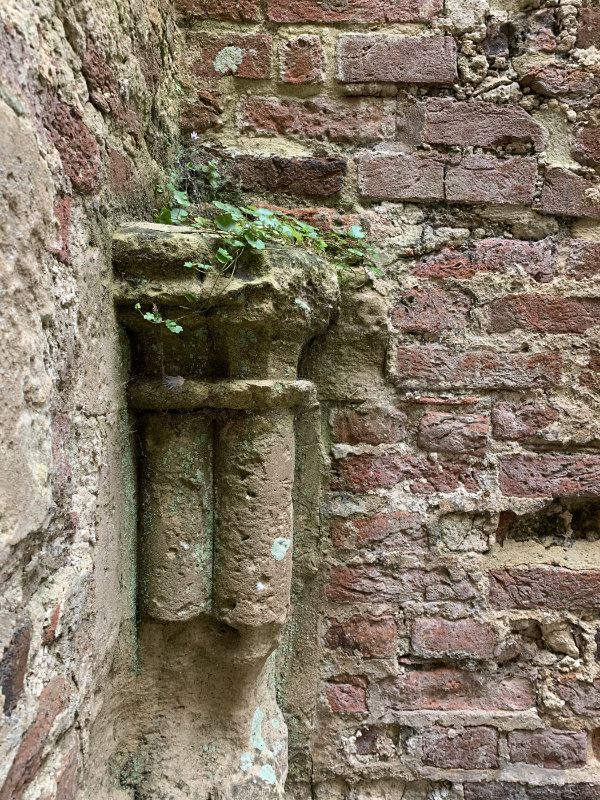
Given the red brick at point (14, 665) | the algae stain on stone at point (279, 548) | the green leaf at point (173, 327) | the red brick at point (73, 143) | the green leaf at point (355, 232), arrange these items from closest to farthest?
the red brick at point (14, 665)
the red brick at point (73, 143)
the green leaf at point (173, 327)
the algae stain on stone at point (279, 548)
the green leaf at point (355, 232)

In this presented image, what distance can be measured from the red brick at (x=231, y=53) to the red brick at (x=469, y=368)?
0.74 metres

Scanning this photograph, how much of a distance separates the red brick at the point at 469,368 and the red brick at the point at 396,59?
632 millimetres

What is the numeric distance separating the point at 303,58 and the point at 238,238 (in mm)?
591

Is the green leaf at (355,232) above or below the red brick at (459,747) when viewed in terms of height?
above

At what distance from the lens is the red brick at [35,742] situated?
68cm

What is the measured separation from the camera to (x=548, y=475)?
4.37 ft

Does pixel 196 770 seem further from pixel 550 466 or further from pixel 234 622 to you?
pixel 550 466

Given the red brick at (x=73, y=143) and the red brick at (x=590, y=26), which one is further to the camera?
the red brick at (x=590, y=26)

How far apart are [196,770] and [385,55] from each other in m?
1.59

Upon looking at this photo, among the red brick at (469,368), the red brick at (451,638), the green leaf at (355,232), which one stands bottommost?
the red brick at (451,638)

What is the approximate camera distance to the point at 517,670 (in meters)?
1.34

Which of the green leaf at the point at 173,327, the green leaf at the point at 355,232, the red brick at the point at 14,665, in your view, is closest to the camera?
the red brick at the point at 14,665

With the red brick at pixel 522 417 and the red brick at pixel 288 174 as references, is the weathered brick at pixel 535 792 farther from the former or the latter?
the red brick at pixel 288 174

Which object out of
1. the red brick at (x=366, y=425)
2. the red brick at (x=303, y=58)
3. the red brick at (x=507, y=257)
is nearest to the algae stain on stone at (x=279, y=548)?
the red brick at (x=366, y=425)
